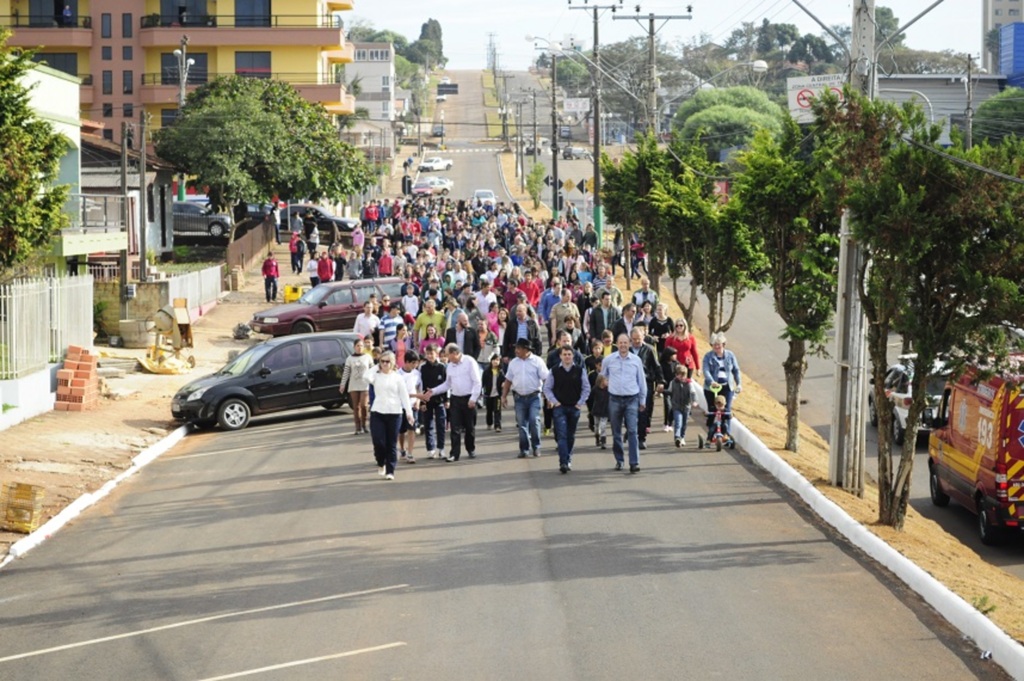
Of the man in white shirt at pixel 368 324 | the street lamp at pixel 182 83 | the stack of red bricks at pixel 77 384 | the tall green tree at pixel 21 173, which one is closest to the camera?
the tall green tree at pixel 21 173

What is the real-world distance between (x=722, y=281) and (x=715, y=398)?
794cm

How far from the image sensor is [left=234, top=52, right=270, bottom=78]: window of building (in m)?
76.2

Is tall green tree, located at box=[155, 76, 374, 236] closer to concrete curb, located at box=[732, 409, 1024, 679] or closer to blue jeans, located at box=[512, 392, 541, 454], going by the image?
blue jeans, located at box=[512, 392, 541, 454]

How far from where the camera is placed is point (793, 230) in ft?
63.0

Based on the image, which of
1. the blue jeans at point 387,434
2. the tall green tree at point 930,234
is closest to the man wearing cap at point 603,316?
the blue jeans at point 387,434

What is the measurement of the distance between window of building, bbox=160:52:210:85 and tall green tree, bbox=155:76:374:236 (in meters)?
17.9

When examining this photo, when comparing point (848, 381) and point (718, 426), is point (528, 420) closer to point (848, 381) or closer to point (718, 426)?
point (718, 426)

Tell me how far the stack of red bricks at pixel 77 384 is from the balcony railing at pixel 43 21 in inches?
2321

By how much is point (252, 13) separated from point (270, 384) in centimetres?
5655

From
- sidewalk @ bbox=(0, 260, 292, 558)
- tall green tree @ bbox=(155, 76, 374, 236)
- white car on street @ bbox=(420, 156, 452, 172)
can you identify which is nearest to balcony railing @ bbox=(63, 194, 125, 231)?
sidewalk @ bbox=(0, 260, 292, 558)

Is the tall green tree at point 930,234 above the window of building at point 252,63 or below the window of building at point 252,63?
below

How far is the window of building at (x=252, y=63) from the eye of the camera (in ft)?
250

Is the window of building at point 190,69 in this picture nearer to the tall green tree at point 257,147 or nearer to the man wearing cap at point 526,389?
the tall green tree at point 257,147

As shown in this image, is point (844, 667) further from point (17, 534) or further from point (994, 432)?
point (17, 534)
